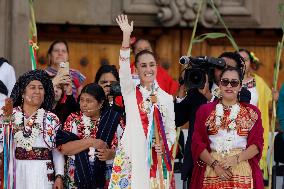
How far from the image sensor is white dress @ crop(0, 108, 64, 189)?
1234 cm

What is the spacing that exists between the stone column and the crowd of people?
2103 millimetres

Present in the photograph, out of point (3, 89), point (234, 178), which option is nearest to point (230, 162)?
point (234, 178)

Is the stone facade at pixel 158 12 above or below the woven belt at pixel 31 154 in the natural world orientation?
above

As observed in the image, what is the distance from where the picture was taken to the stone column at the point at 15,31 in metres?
14.9

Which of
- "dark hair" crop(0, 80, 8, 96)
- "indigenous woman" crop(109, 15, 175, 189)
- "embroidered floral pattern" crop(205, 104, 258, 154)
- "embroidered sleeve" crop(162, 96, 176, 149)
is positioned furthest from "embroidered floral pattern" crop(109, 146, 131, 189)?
"dark hair" crop(0, 80, 8, 96)

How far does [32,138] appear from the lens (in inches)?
488

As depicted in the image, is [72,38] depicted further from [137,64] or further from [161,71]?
[137,64]

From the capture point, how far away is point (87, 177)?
1264 cm

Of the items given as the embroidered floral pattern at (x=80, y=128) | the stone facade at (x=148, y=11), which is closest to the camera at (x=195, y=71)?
the embroidered floral pattern at (x=80, y=128)

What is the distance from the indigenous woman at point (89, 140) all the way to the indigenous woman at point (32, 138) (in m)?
0.16

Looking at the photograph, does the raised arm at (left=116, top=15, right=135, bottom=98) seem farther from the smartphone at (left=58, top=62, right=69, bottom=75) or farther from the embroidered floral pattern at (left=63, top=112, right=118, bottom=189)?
the smartphone at (left=58, top=62, right=69, bottom=75)

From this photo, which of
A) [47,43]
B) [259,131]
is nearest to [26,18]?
A: [47,43]

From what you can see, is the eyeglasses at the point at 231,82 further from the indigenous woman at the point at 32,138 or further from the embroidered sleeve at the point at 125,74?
the indigenous woman at the point at 32,138

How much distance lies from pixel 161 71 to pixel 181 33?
2092 millimetres
